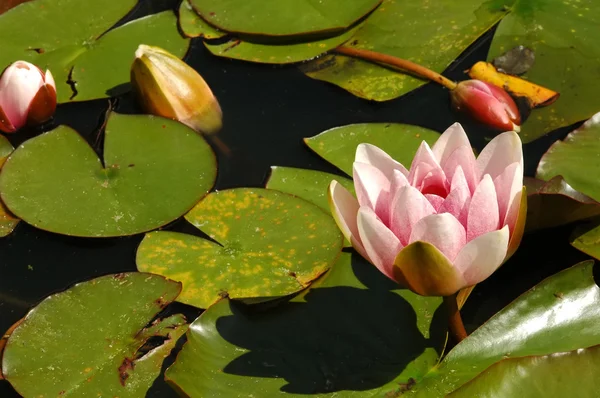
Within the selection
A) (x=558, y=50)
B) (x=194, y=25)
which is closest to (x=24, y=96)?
(x=194, y=25)

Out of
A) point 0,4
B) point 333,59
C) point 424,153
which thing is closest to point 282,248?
point 424,153

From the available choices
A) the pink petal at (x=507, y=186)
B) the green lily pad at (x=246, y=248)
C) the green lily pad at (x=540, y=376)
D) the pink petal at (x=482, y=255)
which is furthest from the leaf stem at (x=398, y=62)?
the green lily pad at (x=540, y=376)

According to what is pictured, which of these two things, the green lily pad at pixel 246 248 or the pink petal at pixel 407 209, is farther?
the green lily pad at pixel 246 248

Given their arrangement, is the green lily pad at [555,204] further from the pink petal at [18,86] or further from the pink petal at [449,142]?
the pink petal at [18,86]

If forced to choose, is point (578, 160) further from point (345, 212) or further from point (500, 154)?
point (345, 212)

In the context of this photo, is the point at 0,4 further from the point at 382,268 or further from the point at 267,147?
the point at 382,268

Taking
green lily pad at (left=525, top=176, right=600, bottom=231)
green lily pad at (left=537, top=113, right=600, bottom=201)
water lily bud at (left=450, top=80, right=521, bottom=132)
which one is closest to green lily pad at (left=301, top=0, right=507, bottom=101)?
water lily bud at (left=450, top=80, right=521, bottom=132)
